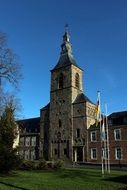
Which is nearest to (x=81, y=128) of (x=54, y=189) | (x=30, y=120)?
(x=30, y=120)

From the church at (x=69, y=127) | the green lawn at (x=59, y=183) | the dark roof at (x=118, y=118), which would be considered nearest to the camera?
the green lawn at (x=59, y=183)

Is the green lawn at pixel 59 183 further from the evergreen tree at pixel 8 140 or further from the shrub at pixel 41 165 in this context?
the shrub at pixel 41 165

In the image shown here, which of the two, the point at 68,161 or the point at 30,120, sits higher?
the point at 30,120

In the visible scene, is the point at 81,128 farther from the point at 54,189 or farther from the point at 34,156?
the point at 54,189

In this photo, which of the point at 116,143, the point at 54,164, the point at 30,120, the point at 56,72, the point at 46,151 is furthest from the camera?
the point at 30,120

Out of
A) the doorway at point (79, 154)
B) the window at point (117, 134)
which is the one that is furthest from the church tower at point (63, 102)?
the window at point (117, 134)

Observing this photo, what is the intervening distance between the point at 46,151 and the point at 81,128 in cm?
1047

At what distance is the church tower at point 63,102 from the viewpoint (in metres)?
59.1

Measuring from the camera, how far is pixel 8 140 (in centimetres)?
2611

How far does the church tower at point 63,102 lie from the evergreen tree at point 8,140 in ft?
105

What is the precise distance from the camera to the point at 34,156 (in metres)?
65.2

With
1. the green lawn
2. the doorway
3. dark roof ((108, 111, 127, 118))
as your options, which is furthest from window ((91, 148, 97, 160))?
the green lawn

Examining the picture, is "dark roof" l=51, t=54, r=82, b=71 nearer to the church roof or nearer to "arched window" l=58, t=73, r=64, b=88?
the church roof

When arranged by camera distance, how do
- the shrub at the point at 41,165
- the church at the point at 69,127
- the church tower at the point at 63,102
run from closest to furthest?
1. the shrub at the point at 41,165
2. the church at the point at 69,127
3. the church tower at the point at 63,102
